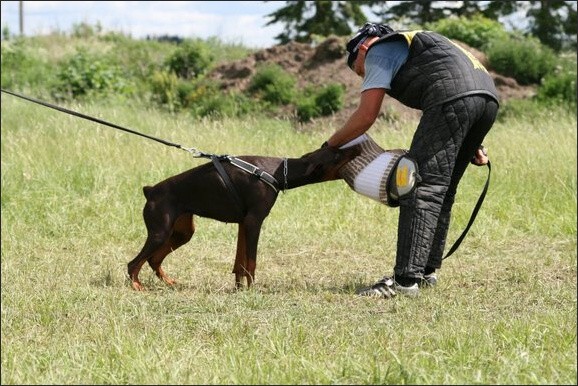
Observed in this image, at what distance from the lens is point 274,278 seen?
6816mm

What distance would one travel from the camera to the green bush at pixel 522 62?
675 inches

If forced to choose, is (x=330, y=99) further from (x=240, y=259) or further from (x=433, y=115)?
(x=433, y=115)

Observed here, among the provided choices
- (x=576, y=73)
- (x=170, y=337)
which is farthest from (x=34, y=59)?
(x=170, y=337)

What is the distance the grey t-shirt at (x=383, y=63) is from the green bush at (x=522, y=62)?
11993mm

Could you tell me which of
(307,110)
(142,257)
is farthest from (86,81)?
(142,257)

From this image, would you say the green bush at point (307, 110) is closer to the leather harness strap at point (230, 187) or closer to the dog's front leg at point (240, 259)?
the dog's front leg at point (240, 259)

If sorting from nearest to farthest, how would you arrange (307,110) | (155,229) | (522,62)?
1. (155,229)
2. (307,110)
3. (522,62)

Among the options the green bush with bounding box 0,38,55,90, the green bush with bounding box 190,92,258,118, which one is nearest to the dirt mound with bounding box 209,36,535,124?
the green bush with bounding box 190,92,258,118

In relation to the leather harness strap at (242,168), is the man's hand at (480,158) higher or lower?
higher

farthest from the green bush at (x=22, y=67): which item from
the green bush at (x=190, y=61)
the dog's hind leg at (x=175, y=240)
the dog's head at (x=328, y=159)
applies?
the dog's head at (x=328, y=159)

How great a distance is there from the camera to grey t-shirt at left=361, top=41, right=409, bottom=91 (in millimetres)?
5668

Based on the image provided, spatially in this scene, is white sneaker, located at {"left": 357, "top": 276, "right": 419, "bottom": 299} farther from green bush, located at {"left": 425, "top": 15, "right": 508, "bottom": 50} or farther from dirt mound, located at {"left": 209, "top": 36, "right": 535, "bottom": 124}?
green bush, located at {"left": 425, "top": 15, "right": 508, "bottom": 50}

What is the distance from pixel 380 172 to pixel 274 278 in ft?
4.87

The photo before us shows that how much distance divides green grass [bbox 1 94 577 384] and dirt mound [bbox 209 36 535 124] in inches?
135
